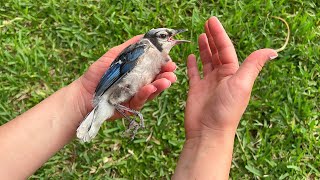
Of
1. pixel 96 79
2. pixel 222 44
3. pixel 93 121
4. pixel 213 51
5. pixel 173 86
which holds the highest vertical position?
pixel 222 44

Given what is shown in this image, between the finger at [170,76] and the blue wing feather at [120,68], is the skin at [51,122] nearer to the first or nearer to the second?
the finger at [170,76]

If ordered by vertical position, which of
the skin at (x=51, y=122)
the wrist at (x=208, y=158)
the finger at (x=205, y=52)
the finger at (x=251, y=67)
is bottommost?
the wrist at (x=208, y=158)

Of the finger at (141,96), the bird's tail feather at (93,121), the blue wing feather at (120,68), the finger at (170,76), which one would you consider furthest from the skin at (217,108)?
the bird's tail feather at (93,121)

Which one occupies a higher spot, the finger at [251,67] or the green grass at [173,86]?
the finger at [251,67]

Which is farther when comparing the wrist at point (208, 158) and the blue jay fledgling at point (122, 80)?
the blue jay fledgling at point (122, 80)

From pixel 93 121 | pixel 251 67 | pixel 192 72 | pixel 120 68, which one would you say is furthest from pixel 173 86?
pixel 251 67

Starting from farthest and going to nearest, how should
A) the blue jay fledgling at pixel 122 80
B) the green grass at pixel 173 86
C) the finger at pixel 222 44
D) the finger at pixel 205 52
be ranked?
the green grass at pixel 173 86, the finger at pixel 205 52, the finger at pixel 222 44, the blue jay fledgling at pixel 122 80

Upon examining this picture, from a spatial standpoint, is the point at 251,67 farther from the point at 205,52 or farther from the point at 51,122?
the point at 51,122

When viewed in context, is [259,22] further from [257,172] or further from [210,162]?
[210,162]
